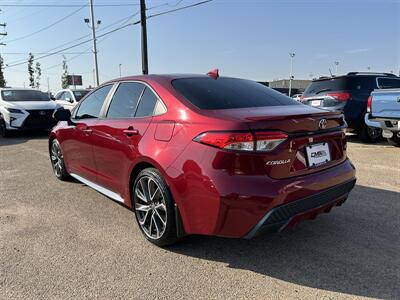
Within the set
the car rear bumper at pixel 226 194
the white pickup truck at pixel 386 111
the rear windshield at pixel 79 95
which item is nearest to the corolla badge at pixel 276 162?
the car rear bumper at pixel 226 194

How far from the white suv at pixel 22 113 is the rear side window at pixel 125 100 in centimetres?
835

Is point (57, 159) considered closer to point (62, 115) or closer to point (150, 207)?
point (62, 115)

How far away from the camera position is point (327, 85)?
9812 millimetres

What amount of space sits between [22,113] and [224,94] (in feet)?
31.8

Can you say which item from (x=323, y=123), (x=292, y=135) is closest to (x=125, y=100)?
(x=292, y=135)

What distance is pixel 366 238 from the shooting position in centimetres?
359

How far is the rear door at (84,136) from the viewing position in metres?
4.51

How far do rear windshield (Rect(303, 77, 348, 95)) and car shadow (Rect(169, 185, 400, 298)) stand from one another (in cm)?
587

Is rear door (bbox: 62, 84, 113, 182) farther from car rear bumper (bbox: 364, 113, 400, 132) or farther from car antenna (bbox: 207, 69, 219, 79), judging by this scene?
car rear bumper (bbox: 364, 113, 400, 132)

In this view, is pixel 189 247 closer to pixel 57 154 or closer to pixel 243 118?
pixel 243 118

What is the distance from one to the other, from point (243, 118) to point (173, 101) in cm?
74

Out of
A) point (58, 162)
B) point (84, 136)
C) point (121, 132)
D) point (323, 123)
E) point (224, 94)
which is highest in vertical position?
point (224, 94)

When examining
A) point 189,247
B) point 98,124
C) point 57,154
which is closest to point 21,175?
point 57,154

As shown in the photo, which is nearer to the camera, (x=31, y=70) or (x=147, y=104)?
(x=147, y=104)
